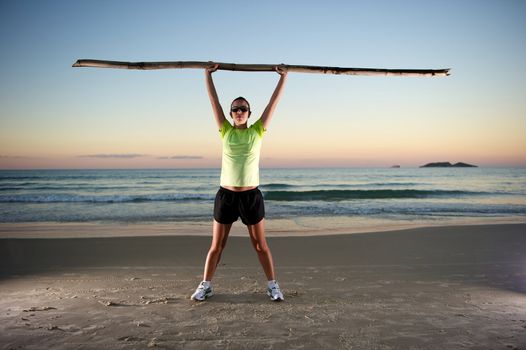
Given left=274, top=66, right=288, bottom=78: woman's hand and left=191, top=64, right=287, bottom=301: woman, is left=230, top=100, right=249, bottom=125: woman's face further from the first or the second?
left=274, top=66, right=288, bottom=78: woman's hand

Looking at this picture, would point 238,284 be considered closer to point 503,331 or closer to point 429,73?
point 503,331

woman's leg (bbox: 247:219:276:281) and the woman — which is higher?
the woman

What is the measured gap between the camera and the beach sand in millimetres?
2959

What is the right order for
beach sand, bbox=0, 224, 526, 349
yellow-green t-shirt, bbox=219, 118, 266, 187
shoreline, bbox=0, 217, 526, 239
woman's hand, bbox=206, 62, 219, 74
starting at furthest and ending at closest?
shoreline, bbox=0, 217, 526, 239 → woman's hand, bbox=206, 62, 219, 74 → yellow-green t-shirt, bbox=219, 118, 266, 187 → beach sand, bbox=0, 224, 526, 349

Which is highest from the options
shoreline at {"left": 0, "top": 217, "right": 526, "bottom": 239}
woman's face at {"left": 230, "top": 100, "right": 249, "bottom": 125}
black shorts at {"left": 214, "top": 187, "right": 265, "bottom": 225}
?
woman's face at {"left": 230, "top": 100, "right": 249, "bottom": 125}

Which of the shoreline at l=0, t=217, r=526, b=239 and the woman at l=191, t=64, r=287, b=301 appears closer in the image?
the woman at l=191, t=64, r=287, b=301

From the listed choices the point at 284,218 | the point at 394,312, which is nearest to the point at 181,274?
the point at 394,312

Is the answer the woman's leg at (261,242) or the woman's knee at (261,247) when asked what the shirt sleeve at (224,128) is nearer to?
the woman's leg at (261,242)

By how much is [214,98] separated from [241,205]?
3.94 feet

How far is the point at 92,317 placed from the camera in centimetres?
342

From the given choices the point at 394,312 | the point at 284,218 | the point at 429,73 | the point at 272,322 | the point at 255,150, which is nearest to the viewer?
the point at 272,322

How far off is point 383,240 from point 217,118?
208 inches

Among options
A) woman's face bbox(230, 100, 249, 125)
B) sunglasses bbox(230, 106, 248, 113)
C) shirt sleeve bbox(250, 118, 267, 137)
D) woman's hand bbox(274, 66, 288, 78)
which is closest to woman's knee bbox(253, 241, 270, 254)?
shirt sleeve bbox(250, 118, 267, 137)

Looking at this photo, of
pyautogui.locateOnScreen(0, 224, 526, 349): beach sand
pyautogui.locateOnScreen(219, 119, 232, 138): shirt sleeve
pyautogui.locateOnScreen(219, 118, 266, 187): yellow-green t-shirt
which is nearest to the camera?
pyautogui.locateOnScreen(0, 224, 526, 349): beach sand
